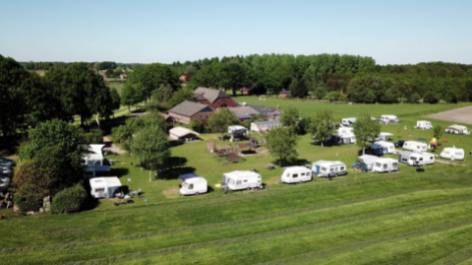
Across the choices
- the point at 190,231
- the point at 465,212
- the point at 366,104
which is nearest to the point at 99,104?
the point at 190,231

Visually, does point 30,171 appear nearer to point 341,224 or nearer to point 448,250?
point 341,224

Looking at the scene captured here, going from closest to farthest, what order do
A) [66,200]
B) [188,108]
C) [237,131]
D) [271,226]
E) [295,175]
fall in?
[271,226] < [66,200] < [295,175] < [237,131] < [188,108]

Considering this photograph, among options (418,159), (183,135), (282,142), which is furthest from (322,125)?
(183,135)

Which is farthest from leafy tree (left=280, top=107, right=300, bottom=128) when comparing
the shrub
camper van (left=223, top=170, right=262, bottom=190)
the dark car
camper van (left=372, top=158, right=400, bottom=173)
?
the shrub

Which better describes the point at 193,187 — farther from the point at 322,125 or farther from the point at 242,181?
the point at 322,125

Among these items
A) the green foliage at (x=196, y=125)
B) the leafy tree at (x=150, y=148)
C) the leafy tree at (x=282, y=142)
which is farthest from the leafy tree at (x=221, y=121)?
the leafy tree at (x=150, y=148)

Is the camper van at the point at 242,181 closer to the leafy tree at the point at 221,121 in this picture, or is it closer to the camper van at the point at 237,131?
the camper van at the point at 237,131
